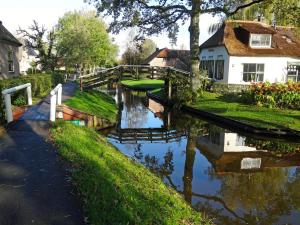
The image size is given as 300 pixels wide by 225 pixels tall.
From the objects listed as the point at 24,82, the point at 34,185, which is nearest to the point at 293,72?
the point at 24,82

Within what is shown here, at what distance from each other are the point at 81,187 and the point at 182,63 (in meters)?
70.9

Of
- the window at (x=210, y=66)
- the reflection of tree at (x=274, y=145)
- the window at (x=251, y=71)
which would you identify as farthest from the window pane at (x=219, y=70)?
the reflection of tree at (x=274, y=145)

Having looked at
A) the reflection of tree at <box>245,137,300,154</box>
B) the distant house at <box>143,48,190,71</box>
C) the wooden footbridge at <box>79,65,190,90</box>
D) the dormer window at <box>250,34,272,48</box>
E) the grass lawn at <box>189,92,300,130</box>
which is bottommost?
the reflection of tree at <box>245,137,300,154</box>

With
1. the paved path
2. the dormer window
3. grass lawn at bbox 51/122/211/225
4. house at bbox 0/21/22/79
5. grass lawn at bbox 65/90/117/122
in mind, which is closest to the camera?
the paved path

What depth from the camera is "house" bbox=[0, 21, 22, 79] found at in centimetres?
2686

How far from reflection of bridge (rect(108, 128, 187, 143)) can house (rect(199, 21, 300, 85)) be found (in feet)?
60.7

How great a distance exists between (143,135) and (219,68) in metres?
22.3

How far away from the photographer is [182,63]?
75.7 m

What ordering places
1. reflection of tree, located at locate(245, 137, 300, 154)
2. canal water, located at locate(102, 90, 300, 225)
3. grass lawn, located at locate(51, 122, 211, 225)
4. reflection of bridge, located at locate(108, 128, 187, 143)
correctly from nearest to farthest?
1. grass lawn, located at locate(51, 122, 211, 225)
2. canal water, located at locate(102, 90, 300, 225)
3. reflection of tree, located at locate(245, 137, 300, 154)
4. reflection of bridge, located at locate(108, 128, 187, 143)

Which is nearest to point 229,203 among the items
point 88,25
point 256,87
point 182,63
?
point 256,87

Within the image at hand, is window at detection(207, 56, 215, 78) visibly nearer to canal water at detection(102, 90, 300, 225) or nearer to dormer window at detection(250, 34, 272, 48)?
dormer window at detection(250, 34, 272, 48)

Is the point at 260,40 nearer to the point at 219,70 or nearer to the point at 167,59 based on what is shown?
the point at 219,70

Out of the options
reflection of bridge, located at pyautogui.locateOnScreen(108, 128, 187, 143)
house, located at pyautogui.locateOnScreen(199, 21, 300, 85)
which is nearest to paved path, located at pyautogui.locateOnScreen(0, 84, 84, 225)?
reflection of bridge, located at pyautogui.locateOnScreen(108, 128, 187, 143)

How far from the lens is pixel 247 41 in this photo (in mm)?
35438
